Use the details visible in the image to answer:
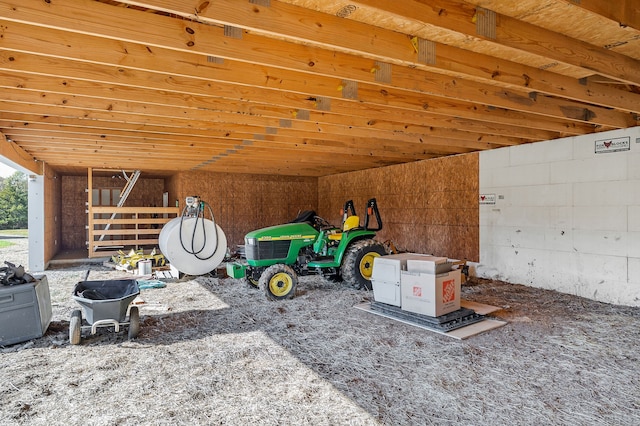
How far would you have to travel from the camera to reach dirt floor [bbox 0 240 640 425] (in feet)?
7.95

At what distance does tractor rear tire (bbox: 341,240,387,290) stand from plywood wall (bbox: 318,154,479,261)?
6.50ft

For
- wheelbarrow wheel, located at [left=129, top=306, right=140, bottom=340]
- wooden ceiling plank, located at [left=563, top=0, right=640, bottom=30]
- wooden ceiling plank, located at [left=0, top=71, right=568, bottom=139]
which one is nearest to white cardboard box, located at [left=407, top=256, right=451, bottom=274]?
wooden ceiling plank, located at [left=0, top=71, right=568, bottom=139]

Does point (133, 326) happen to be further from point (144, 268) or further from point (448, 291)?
point (144, 268)

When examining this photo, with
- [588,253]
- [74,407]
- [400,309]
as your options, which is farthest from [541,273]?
[74,407]

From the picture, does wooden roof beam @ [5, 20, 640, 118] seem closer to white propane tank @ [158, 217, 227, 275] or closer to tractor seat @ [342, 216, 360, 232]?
tractor seat @ [342, 216, 360, 232]

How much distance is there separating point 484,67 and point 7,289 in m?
4.44

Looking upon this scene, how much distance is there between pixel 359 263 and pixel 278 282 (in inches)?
51.2

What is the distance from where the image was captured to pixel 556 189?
5.69 m

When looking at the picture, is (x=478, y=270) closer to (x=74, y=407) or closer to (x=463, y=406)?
(x=463, y=406)

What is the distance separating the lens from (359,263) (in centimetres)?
594

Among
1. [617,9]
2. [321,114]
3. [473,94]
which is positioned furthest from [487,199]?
[617,9]

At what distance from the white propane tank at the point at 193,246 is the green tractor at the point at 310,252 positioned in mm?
537

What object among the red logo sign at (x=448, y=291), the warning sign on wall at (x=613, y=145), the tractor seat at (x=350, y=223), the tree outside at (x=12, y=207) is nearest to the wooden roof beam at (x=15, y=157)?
the tractor seat at (x=350, y=223)

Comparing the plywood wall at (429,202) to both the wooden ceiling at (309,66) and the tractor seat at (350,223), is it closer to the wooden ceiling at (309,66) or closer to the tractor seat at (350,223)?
the wooden ceiling at (309,66)
